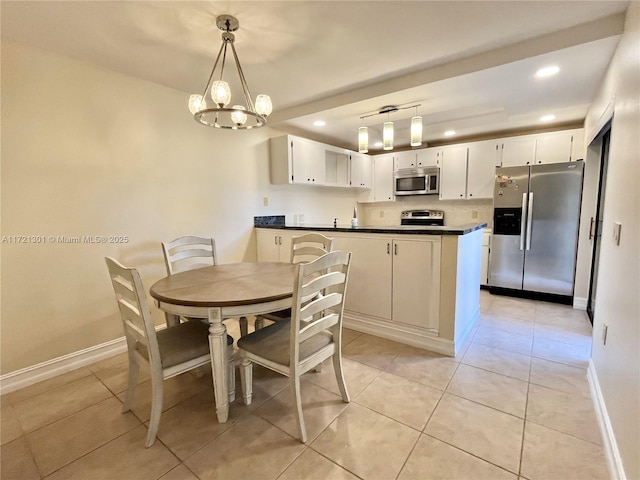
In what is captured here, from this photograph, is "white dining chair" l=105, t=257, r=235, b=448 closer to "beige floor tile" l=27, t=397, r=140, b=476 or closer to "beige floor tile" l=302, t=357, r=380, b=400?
"beige floor tile" l=27, t=397, r=140, b=476

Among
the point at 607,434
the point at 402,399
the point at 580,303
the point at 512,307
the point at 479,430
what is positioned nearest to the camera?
the point at 607,434

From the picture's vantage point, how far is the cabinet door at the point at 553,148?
3.67m

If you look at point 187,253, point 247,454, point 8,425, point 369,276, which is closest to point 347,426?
point 247,454

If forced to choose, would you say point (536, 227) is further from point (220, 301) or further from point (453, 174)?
point (220, 301)

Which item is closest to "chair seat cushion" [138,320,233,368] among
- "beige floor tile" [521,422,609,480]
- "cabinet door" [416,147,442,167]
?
"beige floor tile" [521,422,609,480]

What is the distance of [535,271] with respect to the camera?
3.65 m

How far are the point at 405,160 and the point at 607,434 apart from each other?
165 inches

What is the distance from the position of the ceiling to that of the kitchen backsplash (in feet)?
5.85

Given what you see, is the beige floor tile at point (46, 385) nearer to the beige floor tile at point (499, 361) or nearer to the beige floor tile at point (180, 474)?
the beige floor tile at point (180, 474)

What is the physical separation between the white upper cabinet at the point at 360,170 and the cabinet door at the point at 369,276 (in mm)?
2241

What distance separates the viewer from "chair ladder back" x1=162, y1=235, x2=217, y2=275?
94.7 inches

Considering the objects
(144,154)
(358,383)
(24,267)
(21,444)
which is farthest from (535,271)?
(24,267)

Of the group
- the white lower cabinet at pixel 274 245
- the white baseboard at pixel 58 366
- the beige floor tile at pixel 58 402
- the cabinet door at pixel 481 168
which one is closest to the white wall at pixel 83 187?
the white baseboard at pixel 58 366

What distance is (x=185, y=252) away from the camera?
249 centimetres
